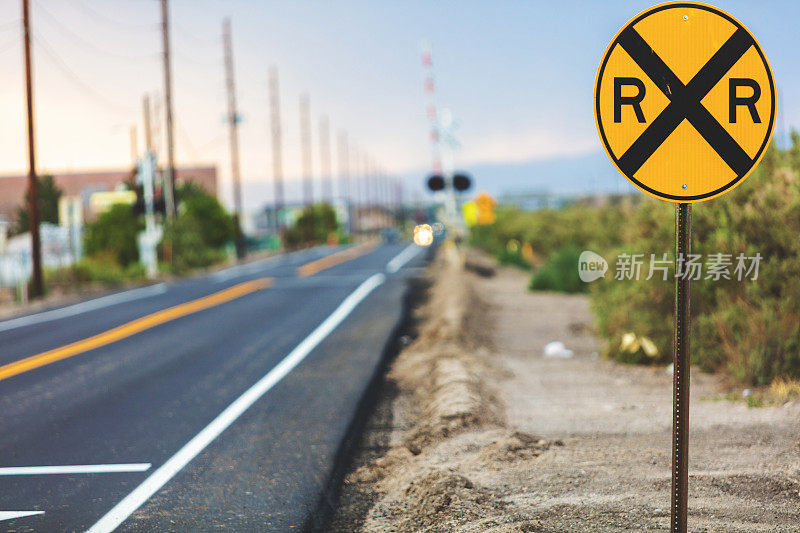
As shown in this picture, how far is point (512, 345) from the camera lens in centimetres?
1248

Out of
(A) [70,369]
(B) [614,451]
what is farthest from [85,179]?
(B) [614,451]

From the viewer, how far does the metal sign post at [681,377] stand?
3682mm

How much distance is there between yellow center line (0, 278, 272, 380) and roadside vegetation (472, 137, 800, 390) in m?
7.55

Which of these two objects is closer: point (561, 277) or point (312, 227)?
point (561, 277)

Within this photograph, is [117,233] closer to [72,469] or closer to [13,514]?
[72,469]

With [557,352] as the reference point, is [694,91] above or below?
above

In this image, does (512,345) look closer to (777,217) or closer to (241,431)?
(777,217)

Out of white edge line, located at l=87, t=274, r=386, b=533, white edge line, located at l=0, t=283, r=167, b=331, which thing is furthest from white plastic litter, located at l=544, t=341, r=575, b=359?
white edge line, located at l=0, t=283, r=167, b=331

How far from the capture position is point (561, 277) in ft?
64.4

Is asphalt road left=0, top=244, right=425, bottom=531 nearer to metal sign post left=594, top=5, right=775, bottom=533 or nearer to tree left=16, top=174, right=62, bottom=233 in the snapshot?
metal sign post left=594, top=5, right=775, bottom=533

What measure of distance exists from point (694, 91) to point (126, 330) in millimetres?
12603

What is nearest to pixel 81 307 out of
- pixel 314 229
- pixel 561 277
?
pixel 561 277

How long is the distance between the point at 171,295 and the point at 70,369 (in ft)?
35.3

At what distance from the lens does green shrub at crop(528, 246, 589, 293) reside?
1945 cm
